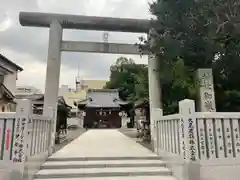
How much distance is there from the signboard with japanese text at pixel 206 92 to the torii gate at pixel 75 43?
1.72 meters

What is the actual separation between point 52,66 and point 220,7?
5258 millimetres

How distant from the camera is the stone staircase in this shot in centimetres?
494

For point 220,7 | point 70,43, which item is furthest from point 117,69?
point 220,7

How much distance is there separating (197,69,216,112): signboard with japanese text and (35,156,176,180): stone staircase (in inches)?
81.4

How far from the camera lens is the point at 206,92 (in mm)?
6625

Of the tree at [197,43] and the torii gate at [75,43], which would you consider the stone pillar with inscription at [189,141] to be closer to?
the tree at [197,43]

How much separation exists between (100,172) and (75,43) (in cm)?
476

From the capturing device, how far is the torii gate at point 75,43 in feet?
24.7

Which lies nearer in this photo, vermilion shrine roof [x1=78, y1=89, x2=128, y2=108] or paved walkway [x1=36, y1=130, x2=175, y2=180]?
paved walkway [x1=36, y1=130, x2=175, y2=180]

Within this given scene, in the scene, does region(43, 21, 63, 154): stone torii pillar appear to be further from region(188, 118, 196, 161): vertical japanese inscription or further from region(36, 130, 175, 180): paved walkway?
region(188, 118, 196, 161): vertical japanese inscription

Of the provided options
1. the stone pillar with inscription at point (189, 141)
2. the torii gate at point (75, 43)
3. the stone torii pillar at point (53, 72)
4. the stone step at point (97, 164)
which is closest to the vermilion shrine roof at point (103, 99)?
the torii gate at point (75, 43)

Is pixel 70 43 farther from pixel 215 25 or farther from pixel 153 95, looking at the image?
pixel 215 25

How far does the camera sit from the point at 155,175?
5102 millimetres

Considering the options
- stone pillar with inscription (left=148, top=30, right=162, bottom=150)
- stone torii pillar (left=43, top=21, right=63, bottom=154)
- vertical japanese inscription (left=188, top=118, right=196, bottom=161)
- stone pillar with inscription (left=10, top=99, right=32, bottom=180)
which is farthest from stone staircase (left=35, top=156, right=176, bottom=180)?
stone pillar with inscription (left=148, top=30, right=162, bottom=150)
